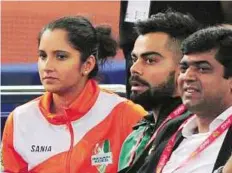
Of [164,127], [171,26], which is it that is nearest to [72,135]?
[164,127]

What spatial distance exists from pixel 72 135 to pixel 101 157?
0.45 ft

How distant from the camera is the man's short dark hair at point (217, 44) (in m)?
2.07

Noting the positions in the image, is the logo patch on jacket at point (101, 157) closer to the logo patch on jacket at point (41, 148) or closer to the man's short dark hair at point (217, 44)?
the logo patch on jacket at point (41, 148)

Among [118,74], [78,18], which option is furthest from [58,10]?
[78,18]

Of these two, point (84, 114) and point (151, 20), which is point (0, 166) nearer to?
point (84, 114)

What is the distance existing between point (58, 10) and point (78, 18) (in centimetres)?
242

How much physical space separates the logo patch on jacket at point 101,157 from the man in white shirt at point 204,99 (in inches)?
16.6

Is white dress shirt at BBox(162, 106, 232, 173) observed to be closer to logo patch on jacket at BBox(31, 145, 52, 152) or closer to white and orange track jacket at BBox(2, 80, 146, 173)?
white and orange track jacket at BBox(2, 80, 146, 173)

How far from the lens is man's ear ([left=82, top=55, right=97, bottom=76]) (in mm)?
2637

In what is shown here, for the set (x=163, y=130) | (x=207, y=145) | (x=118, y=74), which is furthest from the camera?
(x=118, y=74)

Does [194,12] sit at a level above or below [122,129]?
above

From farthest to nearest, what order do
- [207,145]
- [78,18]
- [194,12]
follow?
[194,12]
[78,18]
[207,145]

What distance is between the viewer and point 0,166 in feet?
8.71

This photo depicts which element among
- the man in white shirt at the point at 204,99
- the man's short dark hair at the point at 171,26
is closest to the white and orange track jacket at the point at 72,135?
the man's short dark hair at the point at 171,26
